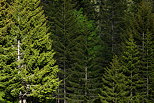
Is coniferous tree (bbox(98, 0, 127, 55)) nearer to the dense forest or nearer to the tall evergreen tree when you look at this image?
the dense forest

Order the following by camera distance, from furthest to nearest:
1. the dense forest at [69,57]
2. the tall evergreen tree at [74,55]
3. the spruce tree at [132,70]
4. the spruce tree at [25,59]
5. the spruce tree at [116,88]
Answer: the tall evergreen tree at [74,55]
the spruce tree at [132,70]
the spruce tree at [116,88]
the dense forest at [69,57]
the spruce tree at [25,59]

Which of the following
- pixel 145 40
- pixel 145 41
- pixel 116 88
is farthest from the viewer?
pixel 145 41

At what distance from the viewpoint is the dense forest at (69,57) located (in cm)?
2156

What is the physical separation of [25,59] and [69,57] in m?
10.9

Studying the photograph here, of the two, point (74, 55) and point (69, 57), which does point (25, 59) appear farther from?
point (69, 57)

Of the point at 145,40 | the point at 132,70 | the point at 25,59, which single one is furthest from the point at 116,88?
the point at 25,59

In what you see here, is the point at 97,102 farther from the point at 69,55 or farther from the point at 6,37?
the point at 6,37

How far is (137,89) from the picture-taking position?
2912 centimetres

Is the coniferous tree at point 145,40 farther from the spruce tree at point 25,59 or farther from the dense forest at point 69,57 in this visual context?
the spruce tree at point 25,59

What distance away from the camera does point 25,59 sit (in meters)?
21.8

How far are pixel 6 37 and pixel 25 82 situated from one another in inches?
186

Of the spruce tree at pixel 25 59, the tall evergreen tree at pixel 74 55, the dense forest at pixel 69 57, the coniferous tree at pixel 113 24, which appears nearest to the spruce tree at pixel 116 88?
the dense forest at pixel 69 57

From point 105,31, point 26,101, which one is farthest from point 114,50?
point 26,101

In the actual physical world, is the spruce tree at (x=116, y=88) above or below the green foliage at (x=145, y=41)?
below
